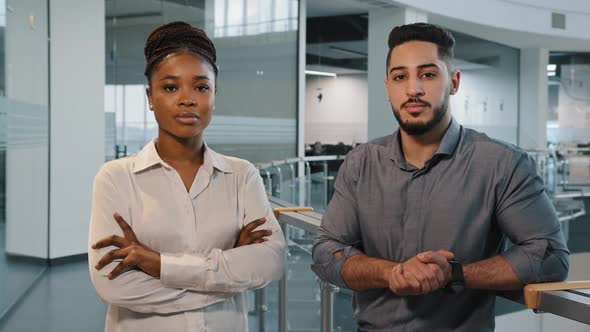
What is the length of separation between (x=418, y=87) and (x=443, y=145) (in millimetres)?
158

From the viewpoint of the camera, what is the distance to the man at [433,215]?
1527 mm

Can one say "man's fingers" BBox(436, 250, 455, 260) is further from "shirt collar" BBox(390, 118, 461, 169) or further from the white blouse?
the white blouse

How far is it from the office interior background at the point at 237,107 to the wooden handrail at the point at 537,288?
0.15 meters

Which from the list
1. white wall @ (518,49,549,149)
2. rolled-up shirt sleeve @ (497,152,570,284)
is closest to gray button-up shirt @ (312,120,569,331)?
rolled-up shirt sleeve @ (497,152,570,284)

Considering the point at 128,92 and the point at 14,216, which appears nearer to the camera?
the point at 14,216

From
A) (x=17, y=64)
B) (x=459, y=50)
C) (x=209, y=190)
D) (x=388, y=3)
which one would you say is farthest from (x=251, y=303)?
(x=459, y=50)

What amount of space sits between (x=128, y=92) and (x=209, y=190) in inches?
243

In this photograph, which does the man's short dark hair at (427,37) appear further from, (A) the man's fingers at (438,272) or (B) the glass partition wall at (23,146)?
(B) the glass partition wall at (23,146)

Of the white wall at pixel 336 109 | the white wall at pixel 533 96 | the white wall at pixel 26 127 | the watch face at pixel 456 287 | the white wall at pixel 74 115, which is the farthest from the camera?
the white wall at pixel 533 96

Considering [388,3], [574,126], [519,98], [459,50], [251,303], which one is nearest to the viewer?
[251,303]

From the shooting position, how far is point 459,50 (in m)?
15.5

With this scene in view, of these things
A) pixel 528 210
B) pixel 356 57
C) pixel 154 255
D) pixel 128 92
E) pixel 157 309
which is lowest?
pixel 157 309

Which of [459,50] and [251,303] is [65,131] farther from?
[459,50]

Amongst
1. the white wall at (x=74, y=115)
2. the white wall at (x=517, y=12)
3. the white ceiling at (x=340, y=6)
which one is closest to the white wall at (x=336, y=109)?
the white ceiling at (x=340, y=6)
